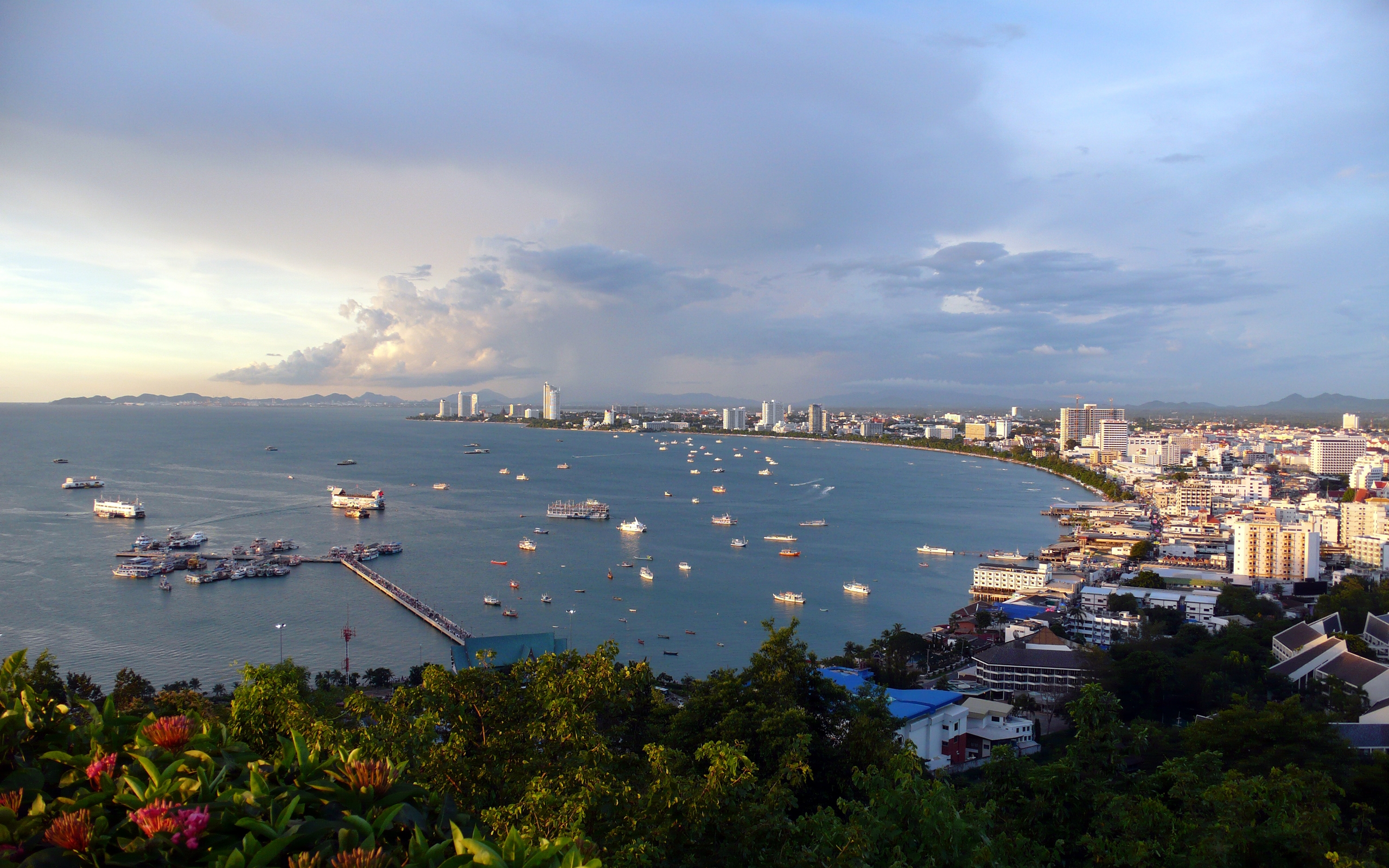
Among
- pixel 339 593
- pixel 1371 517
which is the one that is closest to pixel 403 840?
pixel 339 593

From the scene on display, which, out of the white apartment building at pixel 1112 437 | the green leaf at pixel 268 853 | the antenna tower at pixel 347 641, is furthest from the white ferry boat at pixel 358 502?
the white apartment building at pixel 1112 437

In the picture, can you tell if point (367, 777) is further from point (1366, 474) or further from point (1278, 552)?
point (1366, 474)

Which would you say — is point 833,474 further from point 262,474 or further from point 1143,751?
point 1143,751

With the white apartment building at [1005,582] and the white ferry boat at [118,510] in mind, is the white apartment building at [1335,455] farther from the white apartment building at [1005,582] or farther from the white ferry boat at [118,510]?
the white ferry boat at [118,510]

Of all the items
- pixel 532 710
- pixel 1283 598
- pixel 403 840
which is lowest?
pixel 1283 598

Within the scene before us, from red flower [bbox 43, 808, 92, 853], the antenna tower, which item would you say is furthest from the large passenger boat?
red flower [bbox 43, 808, 92, 853]
